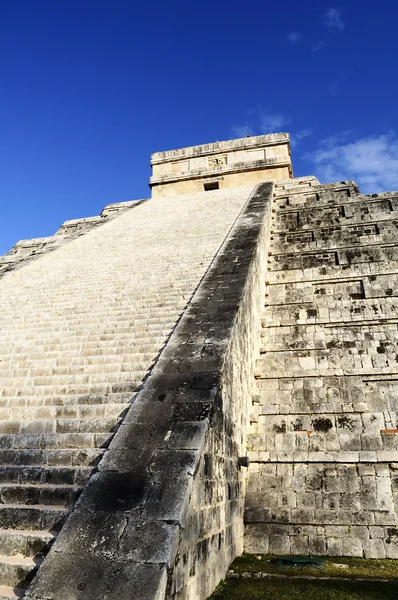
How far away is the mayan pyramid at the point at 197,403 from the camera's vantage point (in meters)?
3.20

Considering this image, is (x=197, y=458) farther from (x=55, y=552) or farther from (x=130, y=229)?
(x=130, y=229)

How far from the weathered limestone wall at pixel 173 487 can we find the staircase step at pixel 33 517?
0.35 metres

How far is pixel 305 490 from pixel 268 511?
1.68ft

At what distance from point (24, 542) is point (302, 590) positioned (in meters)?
2.28

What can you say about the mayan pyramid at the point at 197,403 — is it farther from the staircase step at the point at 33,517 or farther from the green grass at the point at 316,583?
the green grass at the point at 316,583

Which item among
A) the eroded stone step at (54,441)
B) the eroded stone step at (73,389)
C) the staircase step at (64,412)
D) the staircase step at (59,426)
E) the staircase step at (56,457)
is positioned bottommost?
the staircase step at (56,457)

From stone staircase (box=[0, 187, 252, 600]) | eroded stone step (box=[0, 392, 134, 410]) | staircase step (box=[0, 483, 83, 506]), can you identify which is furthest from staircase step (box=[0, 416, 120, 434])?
staircase step (box=[0, 483, 83, 506])

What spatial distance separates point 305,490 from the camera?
539 centimetres

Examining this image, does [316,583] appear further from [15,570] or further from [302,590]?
[15,570]

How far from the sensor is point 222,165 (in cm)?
1831

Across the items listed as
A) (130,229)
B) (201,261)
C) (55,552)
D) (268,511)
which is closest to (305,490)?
(268,511)

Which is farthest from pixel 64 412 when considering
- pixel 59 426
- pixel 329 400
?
pixel 329 400

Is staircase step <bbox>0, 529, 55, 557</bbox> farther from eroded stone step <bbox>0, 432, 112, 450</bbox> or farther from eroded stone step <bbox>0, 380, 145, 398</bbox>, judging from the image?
eroded stone step <bbox>0, 380, 145, 398</bbox>

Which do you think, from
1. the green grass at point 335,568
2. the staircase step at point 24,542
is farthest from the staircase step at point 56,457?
the green grass at point 335,568
